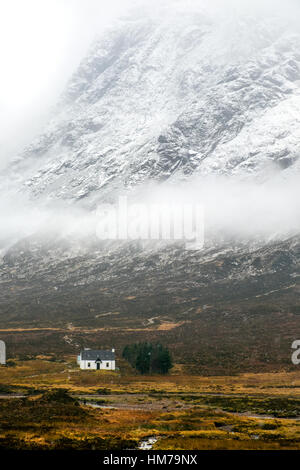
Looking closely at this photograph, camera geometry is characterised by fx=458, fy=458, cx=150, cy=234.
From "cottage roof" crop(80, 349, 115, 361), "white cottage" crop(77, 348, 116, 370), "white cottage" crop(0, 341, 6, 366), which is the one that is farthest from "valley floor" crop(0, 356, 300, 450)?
"white cottage" crop(0, 341, 6, 366)

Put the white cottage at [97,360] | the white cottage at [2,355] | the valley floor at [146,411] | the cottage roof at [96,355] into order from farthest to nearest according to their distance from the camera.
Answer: the white cottage at [2,355] → the cottage roof at [96,355] → the white cottage at [97,360] → the valley floor at [146,411]

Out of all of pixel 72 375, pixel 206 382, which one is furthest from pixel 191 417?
pixel 72 375

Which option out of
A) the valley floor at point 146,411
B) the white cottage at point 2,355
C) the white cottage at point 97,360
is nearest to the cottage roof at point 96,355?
the white cottage at point 97,360

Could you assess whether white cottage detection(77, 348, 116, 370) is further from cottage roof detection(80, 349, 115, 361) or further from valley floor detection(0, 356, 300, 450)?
valley floor detection(0, 356, 300, 450)

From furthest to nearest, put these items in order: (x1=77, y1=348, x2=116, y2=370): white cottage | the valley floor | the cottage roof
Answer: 1. the cottage roof
2. (x1=77, y1=348, x2=116, y2=370): white cottage
3. the valley floor

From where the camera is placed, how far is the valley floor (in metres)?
30.2

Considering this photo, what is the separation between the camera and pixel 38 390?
6556 cm

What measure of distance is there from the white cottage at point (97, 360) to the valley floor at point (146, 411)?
4897 millimetres

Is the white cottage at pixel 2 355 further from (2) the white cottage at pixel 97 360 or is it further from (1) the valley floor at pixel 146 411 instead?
(2) the white cottage at pixel 97 360

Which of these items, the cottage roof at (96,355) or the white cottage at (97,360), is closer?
the white cottage at (97,360)

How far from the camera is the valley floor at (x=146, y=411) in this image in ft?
99.1

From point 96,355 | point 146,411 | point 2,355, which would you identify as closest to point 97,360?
point 96,355

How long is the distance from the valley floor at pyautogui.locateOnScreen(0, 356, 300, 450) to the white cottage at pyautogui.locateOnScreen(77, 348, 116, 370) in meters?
4.90
